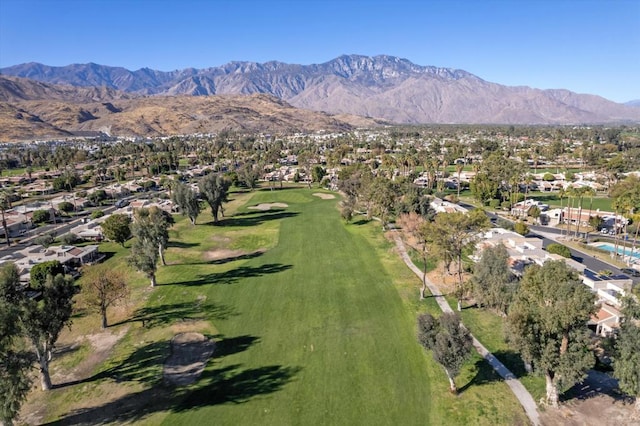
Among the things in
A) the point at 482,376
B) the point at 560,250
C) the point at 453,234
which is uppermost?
the point at 453,234

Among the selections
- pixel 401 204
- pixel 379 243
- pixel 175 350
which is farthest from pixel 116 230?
pixel 401 204

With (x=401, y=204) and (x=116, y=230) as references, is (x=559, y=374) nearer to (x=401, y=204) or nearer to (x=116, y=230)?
(x=401, y=204)

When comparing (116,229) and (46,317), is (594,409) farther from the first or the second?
(116,229)

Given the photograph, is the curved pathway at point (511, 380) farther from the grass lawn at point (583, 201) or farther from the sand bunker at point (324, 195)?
the sand bunker at point (324, 195)

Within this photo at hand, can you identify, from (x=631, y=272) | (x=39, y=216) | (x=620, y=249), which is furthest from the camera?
(x=39, y=216)

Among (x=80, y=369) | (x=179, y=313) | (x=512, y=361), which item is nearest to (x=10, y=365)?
(x=80, y=369)

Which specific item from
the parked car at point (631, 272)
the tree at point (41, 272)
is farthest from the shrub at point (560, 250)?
the tree at point (41, 272)
